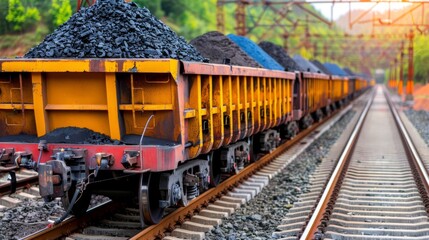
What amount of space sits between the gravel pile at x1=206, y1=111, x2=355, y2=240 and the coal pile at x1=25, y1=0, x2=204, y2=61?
7.95 feet

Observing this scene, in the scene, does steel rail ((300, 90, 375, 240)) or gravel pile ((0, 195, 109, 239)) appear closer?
steel rail ((300, 90, 375, 240))

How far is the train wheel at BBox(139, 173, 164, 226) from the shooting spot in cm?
648

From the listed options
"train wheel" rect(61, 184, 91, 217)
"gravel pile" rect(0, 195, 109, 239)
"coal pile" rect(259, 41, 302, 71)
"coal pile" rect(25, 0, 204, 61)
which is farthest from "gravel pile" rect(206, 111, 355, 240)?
"coal pile" rect(259, 41, 302, 71)

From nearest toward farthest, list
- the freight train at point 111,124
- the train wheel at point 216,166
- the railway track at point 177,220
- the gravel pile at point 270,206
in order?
the freight train at point 111,124 < the railway track at point 177,220 < the gravel pile at point 270,206 < the train wheel at point 216,166

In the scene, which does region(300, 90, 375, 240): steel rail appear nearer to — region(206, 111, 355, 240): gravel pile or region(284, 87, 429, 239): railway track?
region(284, 87, 429, 239): railway track

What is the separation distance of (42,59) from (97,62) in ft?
2.31

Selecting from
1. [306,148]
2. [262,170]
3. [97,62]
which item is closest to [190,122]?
[97,62]

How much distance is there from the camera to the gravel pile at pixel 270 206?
7.30 m

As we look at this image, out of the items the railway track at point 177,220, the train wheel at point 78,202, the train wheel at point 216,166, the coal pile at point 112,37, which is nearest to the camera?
the coal pile at point 112,37

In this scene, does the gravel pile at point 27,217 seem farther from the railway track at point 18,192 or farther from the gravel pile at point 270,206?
the gravel pile at point 270,206

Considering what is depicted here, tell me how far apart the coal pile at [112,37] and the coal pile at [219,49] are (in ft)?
11.3

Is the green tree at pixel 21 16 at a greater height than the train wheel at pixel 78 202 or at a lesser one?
greater

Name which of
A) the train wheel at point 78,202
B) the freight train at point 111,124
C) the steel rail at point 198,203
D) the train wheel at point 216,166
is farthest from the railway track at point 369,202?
the train wheel at point 78,202

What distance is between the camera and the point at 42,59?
6.29 metres
